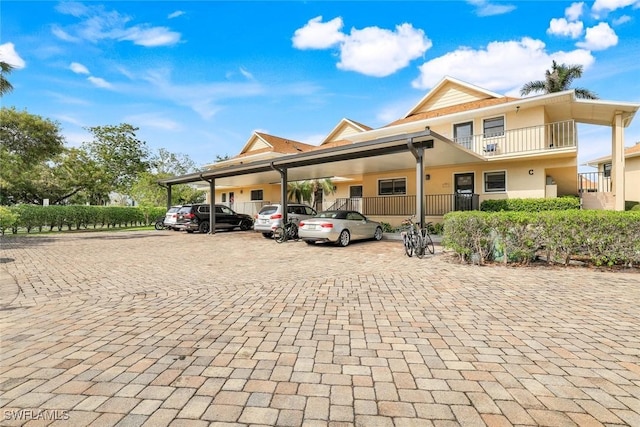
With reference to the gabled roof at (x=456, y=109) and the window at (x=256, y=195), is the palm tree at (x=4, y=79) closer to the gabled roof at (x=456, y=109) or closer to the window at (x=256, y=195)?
the window at (x=256, y=195)

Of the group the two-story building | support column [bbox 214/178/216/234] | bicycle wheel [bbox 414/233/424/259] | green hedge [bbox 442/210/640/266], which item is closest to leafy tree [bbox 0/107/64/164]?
the two-story building

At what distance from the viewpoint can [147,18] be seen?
9.27m

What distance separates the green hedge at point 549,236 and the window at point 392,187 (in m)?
10.2

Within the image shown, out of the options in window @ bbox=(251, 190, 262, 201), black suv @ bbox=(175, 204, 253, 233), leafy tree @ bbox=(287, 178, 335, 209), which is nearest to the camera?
black suv @ bbox=(175, 204, 253, 233)

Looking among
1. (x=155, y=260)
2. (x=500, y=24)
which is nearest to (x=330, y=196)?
(x=500, y=24)

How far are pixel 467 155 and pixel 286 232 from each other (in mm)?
8566

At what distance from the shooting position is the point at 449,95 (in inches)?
750

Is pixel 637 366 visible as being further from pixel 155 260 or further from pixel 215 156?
pixel 215 156

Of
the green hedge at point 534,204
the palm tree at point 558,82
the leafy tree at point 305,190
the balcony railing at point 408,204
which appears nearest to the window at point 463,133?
the balcony railing at point 408,204

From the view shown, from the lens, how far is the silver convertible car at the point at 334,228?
38.6 feet

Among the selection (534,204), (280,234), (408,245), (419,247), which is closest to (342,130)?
(280,234)

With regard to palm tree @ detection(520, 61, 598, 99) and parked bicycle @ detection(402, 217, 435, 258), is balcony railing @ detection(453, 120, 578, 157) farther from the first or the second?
palm tree @ detection(520, 61, 598, 99)

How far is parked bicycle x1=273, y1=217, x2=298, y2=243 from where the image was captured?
44.9 feet

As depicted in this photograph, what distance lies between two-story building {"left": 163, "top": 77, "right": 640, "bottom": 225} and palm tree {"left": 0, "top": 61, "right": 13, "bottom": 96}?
8611 mm
